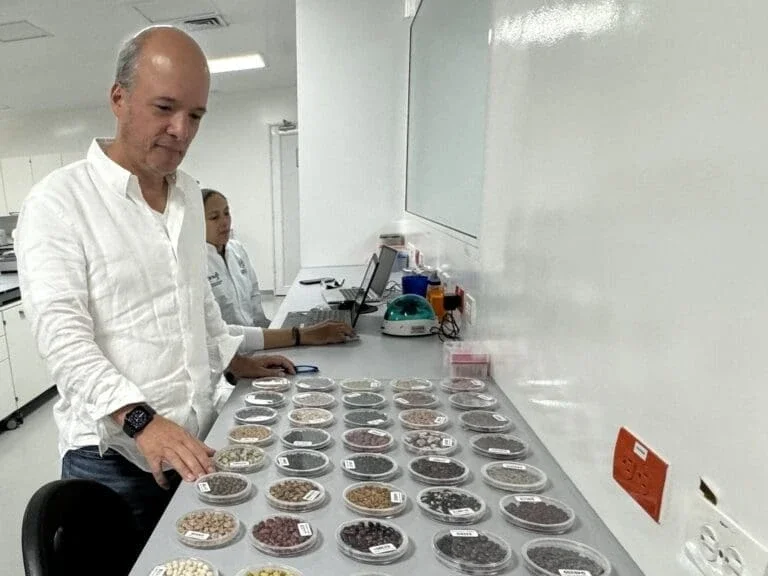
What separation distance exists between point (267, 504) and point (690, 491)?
687 millimetres

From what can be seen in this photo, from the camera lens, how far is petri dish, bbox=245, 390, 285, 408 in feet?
4.29

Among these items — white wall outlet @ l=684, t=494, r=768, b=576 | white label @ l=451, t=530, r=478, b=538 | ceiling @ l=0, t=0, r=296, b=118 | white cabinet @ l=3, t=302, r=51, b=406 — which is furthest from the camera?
ceiling @ l=0, t=0, r=296, b=118

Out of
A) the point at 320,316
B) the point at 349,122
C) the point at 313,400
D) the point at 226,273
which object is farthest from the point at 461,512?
the point at 349,122

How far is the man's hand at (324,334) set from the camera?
182 cm

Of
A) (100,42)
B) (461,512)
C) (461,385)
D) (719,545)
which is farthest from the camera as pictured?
(100,42)

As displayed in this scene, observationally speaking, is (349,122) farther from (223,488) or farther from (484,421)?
(223,488)

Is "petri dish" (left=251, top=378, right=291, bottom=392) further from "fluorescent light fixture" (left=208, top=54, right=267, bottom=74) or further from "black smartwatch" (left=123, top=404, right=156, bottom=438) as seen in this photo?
"fluorescent light fixture" (left=208, top=54, right=267, bottom=74)

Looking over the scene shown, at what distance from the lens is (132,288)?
1.13 meters

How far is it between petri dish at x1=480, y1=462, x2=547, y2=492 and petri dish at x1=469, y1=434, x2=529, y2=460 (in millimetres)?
35

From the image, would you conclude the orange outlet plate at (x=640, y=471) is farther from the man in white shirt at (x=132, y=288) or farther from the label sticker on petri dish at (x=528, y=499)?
the man in white shirt at (x=132, y=288)

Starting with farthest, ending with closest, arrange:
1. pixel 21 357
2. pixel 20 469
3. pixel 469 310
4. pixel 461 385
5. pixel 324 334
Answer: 1. pixel 21 357
2. pixel 20 469
3. pixel 324 334
4. pixel 469 310
5. pixel 461 385

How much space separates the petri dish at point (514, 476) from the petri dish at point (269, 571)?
0.42 meters

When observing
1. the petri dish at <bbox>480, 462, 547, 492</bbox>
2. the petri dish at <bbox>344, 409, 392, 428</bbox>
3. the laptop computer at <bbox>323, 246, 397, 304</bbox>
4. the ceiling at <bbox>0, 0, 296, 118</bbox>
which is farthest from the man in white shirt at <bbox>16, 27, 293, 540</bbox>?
the ceiling at <bbox>0, 0, 296, 118</bbox>

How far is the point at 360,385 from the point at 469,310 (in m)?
0.52
